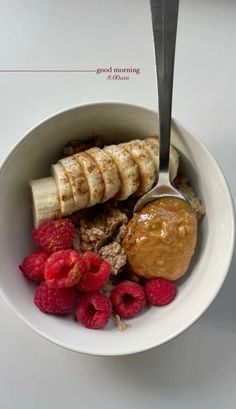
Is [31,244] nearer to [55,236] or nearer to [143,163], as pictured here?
[55,236]

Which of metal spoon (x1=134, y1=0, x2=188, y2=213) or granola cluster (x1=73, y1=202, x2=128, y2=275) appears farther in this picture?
granola cluster (x1=73, y1=202, x2=128, y2=275)

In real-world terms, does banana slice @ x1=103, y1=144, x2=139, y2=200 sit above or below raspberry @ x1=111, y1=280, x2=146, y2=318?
above

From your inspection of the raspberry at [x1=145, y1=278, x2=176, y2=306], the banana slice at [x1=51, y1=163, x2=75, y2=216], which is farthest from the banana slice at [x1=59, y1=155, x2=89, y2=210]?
the raspberry at [x1=145, y1=278, x2=176, y2=306]

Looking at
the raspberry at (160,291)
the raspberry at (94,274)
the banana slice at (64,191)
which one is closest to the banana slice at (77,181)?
the banana slice at (64,191)

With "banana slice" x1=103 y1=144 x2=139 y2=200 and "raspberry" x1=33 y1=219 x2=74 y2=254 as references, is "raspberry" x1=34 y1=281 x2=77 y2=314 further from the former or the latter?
"banana slice" x1=103 y1=144 x2=139 y2=200

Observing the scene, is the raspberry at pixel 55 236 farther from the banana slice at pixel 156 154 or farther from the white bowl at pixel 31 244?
the banana slice at pixel 156 154

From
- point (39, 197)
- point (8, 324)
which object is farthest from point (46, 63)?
point (8, 324)

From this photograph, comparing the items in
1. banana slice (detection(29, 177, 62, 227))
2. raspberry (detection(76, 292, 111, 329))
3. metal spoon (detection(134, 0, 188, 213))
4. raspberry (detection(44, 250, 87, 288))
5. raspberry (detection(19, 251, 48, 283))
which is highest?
metal spoon (detection(134, 0, 188, 213))

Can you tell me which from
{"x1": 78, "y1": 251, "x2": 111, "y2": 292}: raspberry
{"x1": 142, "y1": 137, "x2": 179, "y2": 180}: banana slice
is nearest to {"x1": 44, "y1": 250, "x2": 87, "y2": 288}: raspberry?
{"x1": 78, "y1": 251, "x2": 111, "y2": 292}: raspberry
